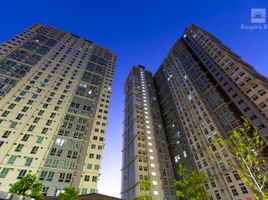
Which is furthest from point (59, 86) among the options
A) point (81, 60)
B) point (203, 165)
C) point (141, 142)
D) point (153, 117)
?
point (203, 165)

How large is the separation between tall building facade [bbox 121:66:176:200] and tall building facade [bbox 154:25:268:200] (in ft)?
18.1

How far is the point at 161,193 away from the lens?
2073 inches

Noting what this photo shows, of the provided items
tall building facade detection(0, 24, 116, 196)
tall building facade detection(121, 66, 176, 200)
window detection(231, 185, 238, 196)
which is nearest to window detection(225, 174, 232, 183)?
window detection(231, 185, 238, 196)

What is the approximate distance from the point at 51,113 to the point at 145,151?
128 feet

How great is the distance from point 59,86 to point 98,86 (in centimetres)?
1386

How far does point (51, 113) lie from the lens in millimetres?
43438

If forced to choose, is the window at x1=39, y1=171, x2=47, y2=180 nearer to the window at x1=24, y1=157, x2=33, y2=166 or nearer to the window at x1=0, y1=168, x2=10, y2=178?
the window at x1=24, y1=157, x2=33, y2=166

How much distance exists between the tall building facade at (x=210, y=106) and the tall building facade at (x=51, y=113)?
33811 mm

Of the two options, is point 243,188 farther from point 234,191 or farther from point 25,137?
point 25,137

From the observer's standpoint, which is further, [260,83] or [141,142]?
[141,142]

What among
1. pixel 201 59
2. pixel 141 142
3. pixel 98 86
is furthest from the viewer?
pixel 201 59

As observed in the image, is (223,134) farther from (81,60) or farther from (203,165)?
(81,60)

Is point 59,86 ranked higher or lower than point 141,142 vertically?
higher

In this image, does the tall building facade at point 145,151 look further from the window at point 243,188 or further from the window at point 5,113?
the window at point 5,113
